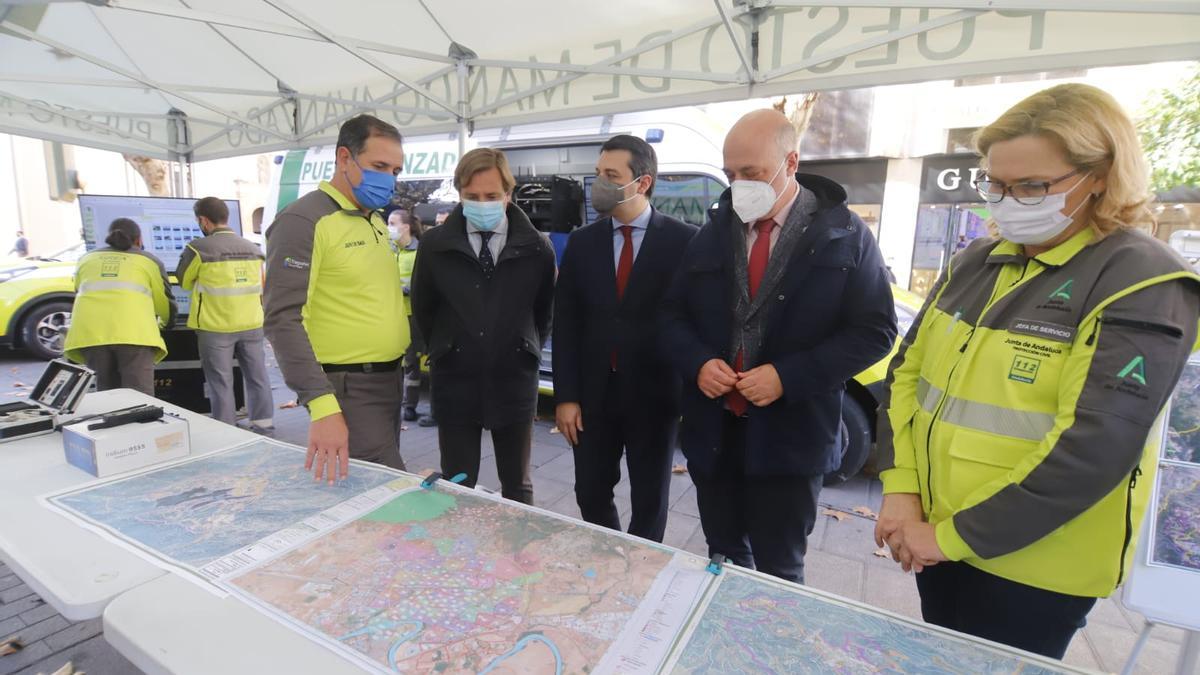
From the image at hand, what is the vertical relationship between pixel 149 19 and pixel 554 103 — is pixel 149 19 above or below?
above

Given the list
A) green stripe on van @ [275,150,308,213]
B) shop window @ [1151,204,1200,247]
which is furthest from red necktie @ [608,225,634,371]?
shop window @ [1151,204,1200,247]

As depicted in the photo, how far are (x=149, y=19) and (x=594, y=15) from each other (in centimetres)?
367

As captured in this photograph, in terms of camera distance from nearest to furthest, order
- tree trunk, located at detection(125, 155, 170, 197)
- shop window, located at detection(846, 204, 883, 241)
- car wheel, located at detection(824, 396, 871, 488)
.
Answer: car wheel, located at detection(824, 396, 871, 488) → shop window, located at detection(846, 204, 883, 241) → tree trunk, located at detection(125, 155, 170, 197)

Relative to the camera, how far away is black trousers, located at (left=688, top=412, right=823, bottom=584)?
6.12 feet

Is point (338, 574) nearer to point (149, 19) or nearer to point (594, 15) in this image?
point (594, 15)

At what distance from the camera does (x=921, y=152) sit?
37.0 feet

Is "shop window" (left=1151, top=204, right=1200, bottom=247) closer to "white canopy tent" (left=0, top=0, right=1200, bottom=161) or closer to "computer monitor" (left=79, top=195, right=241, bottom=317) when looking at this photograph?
"white canopy tent" (left=0, top=0, right=1200, bottom=161)

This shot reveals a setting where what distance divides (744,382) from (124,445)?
6.08 feet

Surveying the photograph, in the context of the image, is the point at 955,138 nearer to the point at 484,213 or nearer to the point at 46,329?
the point at 484,213

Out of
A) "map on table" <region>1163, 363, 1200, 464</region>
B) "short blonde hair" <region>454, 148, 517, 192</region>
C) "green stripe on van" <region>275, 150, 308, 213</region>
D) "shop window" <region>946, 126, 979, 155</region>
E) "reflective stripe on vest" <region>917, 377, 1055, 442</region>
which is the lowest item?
"map on table" <region>1163, 363, 1200, 464</region>

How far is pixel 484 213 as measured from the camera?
7.70 ft

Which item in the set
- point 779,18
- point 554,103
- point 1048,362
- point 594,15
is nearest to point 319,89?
point 554,103

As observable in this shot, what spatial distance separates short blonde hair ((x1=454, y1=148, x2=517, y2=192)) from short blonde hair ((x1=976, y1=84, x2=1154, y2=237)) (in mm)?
1776

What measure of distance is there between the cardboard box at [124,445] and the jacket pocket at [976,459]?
2185mm
